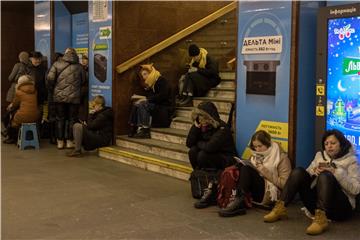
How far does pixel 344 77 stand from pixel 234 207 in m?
1.49

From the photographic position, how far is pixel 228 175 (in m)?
4.84

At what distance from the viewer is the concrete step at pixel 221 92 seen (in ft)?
25.9

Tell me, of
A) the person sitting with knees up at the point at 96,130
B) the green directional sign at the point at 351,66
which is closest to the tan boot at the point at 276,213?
the green directional sign at the point at 351,66

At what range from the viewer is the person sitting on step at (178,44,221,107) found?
8.09m

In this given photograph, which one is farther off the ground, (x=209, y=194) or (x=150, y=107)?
(x=150, y=107)

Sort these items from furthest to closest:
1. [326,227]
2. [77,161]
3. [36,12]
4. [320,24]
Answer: [36,12] < [77,161] < [320,24] < [326,227]

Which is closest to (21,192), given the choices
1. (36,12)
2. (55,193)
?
(55,193)

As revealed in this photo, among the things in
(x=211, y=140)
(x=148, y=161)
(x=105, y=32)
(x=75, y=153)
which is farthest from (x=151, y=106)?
(x=211, y=140)

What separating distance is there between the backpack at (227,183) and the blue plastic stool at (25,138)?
464 centimetres

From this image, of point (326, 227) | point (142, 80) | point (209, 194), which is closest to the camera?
point (326, 227)

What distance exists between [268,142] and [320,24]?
45.5 inches

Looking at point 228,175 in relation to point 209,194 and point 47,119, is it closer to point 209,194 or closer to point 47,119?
point 209,194

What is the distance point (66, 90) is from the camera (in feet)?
27.5

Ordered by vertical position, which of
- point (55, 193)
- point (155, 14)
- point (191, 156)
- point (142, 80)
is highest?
point (155, 14)
